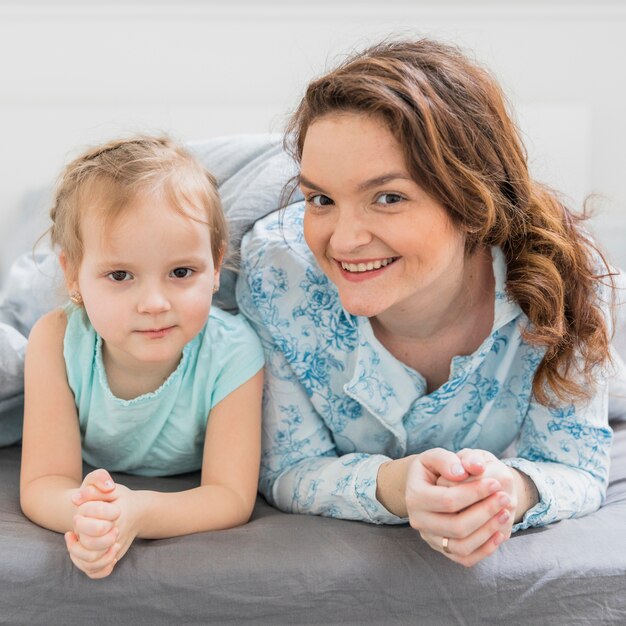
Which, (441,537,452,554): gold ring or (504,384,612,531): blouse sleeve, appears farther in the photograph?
(504,384,612,531): blouse sleeve

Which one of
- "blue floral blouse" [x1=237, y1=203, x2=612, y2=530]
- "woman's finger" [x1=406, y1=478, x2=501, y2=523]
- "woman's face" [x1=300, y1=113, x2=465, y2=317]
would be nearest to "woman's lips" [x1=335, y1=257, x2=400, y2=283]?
"woman's face" [x1=300, y1=113, x2=465, y2=317]

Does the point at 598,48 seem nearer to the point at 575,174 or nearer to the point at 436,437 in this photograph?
the point at 575,174

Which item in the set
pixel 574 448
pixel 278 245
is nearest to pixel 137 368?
pixel 278 245

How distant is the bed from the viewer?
1.08m

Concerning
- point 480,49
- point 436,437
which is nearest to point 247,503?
point 436,437

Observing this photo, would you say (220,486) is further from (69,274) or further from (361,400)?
(69,274)

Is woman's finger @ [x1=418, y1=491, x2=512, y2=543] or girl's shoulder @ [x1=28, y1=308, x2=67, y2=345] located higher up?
girl's shoulder @ [x1=28, y1=308, x2=67, y2=345]

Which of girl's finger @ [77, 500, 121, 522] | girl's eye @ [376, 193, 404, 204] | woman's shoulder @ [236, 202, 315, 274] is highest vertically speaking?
girl's eye @ [376, 193, 404, 204]

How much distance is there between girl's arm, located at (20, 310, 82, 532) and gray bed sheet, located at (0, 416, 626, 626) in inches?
2.6

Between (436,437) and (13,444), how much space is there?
67cm

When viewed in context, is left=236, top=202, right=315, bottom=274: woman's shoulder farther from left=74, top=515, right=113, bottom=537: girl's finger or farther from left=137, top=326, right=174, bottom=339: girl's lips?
left=74, top=515, right=113, bottom=537: girl's finger

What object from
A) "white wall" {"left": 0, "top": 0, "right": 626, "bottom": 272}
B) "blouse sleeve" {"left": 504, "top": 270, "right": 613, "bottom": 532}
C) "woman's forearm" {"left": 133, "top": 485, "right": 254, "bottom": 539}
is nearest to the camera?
"woman's forearm" {"left": 133, "top": 485, "right": 254, "bottom": 539}

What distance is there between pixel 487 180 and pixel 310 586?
54 centimetres

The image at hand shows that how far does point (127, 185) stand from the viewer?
1173mm
